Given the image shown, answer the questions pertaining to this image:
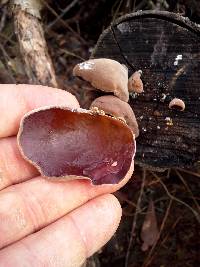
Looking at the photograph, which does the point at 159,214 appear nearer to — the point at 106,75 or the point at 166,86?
the point at 166,86

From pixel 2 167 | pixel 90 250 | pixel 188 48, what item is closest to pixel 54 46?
pixel 188 48

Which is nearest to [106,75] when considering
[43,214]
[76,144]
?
[76,144]

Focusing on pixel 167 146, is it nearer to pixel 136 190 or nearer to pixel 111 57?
pixel 111 57

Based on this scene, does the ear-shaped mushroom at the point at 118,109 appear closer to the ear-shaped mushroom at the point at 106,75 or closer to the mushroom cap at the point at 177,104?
the ear-shaped mushroom at the point at 106,75

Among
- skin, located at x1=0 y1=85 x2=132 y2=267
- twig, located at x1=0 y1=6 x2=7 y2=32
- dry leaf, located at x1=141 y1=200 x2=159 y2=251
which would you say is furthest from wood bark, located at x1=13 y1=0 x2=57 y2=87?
dry leaf, located at x1=141 y1=200 x2=159 y2=251

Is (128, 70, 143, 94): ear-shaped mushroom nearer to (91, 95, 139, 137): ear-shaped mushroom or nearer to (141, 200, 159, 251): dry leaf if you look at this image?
(91, 95, 139, 137): ear-shaped mushroom

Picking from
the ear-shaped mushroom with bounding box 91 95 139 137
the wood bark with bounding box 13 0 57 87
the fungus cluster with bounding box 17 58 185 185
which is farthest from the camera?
the wood bark with bounding box 13 0 57 87

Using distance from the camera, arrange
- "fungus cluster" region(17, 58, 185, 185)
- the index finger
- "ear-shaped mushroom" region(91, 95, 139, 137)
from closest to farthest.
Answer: "fungus cluster" region(17, 58, 185, 185), the index finger, "ear-shaped mushroom" region(91, 95, 139, 137)
